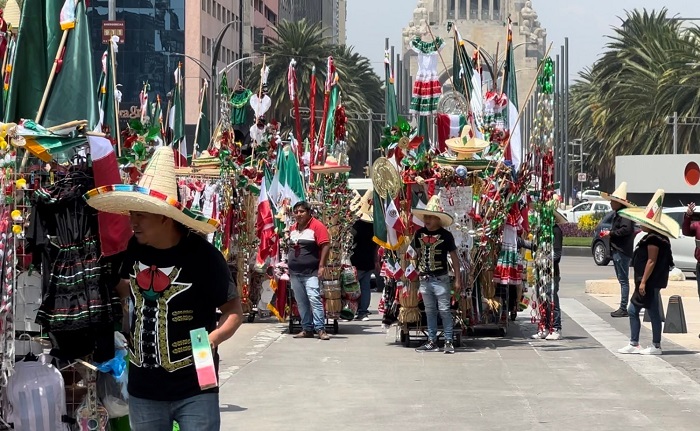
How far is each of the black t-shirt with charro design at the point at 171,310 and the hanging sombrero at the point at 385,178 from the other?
30.6 feet

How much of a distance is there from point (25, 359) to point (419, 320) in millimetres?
8257

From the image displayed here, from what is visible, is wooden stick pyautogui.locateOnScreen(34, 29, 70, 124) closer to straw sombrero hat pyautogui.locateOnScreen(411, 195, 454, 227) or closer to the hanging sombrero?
straw sombrero hat pyautogui.locateOnScreen(411, 195, 454, 227)

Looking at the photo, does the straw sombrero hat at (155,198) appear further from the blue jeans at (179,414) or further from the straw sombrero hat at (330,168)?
the straw sombrero hat at (330,168)

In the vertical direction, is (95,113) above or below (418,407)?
above

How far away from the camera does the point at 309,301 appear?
16.2m

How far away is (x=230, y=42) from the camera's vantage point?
92.5 metres

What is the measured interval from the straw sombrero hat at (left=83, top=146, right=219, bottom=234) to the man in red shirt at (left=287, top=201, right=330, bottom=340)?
359 inches

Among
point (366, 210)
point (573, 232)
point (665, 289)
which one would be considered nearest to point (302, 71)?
point (573, 232)

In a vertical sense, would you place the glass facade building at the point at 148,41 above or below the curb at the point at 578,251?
above

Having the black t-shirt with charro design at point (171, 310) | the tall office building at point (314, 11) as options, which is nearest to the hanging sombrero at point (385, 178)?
the black t-shirt with charro design at point (171, 310)

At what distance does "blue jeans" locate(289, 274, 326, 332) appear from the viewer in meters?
16.1

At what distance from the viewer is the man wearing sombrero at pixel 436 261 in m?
14.4

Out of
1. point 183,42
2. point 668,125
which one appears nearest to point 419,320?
point 668,125

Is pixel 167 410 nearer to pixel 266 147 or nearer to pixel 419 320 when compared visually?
pixel 419 320
